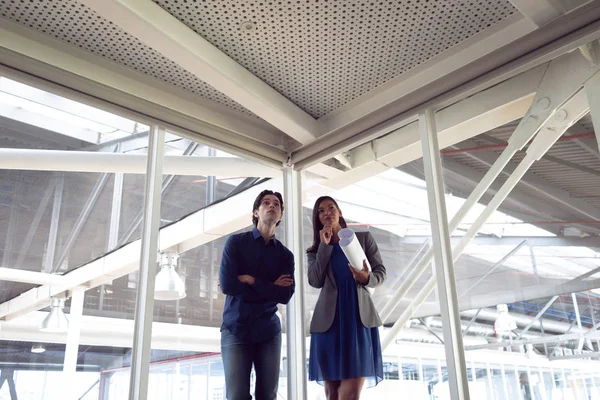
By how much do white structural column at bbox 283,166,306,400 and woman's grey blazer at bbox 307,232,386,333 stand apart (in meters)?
0.46

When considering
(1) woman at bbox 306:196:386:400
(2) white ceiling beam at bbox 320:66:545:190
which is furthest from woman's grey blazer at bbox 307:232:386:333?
(2) white ceiling beam at bbox 320:66:545:190

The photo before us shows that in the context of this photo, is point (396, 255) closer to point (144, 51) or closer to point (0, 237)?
point (144, 51)

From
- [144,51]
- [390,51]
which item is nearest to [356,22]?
[390,51]

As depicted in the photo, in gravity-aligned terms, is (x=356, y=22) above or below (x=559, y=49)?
above

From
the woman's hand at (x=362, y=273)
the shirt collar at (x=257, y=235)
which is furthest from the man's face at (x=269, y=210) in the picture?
the woman's hand at (x=362, y=273)

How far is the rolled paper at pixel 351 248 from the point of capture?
2.35 m

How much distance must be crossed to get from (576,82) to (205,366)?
222 centimetres

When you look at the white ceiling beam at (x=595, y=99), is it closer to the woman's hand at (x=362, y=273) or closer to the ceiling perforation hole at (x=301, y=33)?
the ceiling perforation hole at (x=301, y=33)

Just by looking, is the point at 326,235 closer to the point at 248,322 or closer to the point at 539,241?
the point at 248,322

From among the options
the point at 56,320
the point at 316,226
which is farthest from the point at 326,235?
the point at 56,320

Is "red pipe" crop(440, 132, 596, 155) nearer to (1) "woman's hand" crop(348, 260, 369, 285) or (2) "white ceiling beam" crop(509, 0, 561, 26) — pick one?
(2) "white ceiling beam" crop(509, 0, 561, 26)

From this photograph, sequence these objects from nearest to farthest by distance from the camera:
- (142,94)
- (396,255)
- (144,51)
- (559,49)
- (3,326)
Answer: (3,326)
(559,49)
(144,51)
(142,94)
(396,255)

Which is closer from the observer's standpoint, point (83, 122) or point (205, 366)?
point (83, 122)

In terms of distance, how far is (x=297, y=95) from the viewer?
2797 mm
